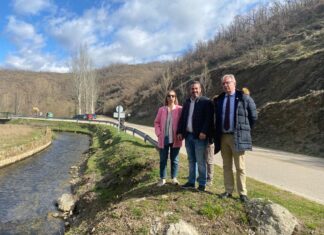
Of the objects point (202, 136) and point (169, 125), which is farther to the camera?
point (169, 125)

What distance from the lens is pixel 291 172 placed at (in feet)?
47.2

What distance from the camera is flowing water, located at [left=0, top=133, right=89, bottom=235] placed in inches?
469

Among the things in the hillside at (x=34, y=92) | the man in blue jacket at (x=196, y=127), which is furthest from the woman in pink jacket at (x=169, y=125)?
the hillside at (x=34, y=92)

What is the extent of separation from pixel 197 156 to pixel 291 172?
7.31 meters

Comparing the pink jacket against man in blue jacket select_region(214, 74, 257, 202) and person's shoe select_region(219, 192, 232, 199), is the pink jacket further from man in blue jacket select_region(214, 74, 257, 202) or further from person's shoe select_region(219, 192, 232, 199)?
person's shoe select_region(219, 192, 232, 199)

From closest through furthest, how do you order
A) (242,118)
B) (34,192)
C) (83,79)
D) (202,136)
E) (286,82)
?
(242,118) → (202,136) → (34,192) → (286,82) → (83,79)

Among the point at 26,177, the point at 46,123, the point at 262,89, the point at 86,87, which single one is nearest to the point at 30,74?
the point at 86,87

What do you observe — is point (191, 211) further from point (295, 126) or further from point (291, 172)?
point (295, 126)

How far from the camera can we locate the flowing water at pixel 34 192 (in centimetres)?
1191

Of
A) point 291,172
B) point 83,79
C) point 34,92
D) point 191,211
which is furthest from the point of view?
point 34,92

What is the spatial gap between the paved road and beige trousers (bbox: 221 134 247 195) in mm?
3007

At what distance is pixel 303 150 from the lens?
21.8 m

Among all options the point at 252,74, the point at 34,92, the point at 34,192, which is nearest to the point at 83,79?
the point at 252,74

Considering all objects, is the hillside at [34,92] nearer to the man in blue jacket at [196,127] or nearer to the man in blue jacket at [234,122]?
the man in blue jacket at [196,127]
